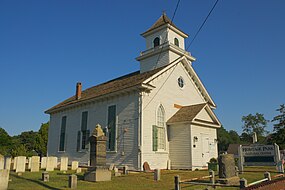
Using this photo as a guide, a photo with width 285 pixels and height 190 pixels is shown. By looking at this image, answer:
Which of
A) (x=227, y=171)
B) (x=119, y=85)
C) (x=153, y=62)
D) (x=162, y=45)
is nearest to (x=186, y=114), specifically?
(x=119, y=85)

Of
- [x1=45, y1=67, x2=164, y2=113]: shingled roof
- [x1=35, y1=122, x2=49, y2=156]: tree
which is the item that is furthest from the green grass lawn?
[x1=35, y1=122, x2=49, y2=156]: tree

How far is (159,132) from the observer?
21109 mm

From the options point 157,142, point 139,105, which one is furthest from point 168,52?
point 157,142

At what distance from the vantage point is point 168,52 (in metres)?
25.8

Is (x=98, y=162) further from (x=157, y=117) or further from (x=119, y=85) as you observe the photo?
(x=119, y=85)

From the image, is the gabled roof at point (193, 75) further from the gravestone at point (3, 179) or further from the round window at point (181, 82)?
the gravestone at point (3, 179)

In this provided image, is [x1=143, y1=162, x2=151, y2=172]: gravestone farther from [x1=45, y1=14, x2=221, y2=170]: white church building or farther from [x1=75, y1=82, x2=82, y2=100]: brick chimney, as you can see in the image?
[x1=75, y1=82, x2=82, y2=100]: brick chimney

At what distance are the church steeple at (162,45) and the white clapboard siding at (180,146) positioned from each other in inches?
305


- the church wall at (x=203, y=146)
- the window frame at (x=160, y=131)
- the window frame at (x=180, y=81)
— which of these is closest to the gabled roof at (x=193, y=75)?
the window frame at (x=180, y=81)

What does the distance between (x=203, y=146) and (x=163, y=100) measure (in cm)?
522

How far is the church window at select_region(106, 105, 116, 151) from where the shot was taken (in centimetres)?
2189

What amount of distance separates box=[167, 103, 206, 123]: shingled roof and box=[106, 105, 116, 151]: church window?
4.90m

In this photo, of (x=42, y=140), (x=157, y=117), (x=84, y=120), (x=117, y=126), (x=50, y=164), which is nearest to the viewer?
(x=50, y=164)

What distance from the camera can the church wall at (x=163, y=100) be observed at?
2006 cm
